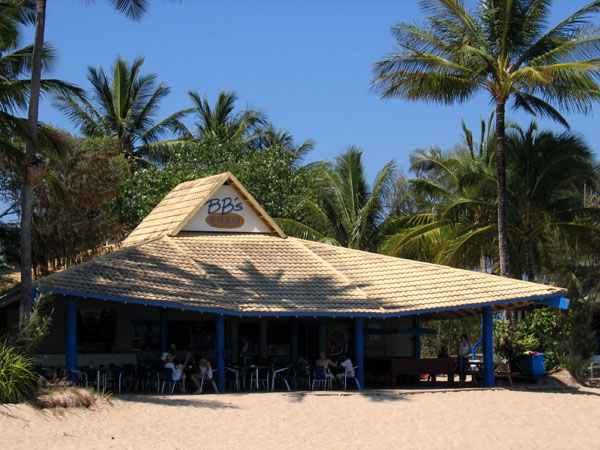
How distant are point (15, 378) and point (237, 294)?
5985mm

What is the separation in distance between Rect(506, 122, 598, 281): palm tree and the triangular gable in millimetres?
8171

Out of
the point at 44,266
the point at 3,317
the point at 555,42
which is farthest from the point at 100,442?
the point at 555,42

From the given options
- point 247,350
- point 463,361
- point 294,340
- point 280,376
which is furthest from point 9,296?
point 463,361

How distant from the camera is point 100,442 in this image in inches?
571

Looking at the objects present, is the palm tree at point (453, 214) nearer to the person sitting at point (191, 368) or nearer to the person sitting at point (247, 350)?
the person sitting at point (247, 350)

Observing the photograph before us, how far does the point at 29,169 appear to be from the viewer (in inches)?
730

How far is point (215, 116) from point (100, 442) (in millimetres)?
35154

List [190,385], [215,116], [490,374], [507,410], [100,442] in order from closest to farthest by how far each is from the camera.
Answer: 1. [100,442]
2. [507,410]
3. [190,385]
4. [490,374]
5. [215,116]

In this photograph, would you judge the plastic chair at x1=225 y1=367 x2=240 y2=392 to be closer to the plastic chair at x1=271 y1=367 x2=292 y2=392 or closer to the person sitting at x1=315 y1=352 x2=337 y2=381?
the plastic chair at x1=271 y1=367 x2=292 y2=392

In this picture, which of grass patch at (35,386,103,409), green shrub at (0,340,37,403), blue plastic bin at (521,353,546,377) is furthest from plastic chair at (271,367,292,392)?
blue plastic bin at (521,353,546,377)

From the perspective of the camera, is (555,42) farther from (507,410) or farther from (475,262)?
(507,410)

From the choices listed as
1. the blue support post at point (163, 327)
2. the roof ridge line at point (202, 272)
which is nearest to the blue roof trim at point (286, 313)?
the roof ridge line at point (202, 272)

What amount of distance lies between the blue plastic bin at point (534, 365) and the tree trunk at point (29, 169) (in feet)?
42.7

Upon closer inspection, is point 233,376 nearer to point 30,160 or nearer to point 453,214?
point 30,160
